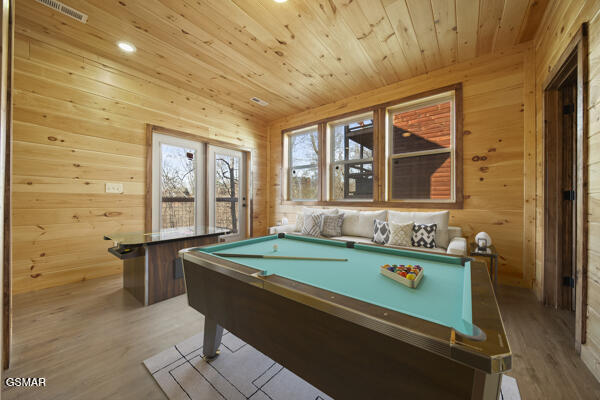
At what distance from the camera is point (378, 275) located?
1.13 metres

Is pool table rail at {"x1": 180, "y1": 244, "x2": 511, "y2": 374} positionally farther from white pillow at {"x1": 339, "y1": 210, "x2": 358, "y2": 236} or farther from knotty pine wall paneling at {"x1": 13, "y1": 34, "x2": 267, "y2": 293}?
knotty pine wall paneling at {"x1": 13, "y1": 34, "x2": 267, "y2": 293}

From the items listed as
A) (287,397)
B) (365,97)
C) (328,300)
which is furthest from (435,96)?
(287,397)

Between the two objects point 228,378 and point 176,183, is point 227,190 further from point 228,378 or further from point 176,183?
point 228,378

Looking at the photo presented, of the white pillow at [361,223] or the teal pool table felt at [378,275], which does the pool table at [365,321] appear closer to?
the teal pool table felt at [378,275]

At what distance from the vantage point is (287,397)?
1.20 meters

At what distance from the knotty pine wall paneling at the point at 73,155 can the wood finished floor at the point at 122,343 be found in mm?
444

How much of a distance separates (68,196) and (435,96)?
15.3ft

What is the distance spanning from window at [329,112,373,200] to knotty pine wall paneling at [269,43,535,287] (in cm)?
119

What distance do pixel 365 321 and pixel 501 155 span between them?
302 cm

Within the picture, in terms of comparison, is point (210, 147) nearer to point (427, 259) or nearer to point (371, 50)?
point (371, 50)

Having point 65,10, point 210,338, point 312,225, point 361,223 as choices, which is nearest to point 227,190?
point 312,225

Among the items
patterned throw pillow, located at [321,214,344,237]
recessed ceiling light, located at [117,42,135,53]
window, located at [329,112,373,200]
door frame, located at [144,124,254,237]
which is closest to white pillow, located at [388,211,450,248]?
patterned throw pillow, located at [321,214,344,237]

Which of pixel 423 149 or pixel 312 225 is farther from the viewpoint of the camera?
pixel 312 225

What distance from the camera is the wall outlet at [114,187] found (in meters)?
2.93
